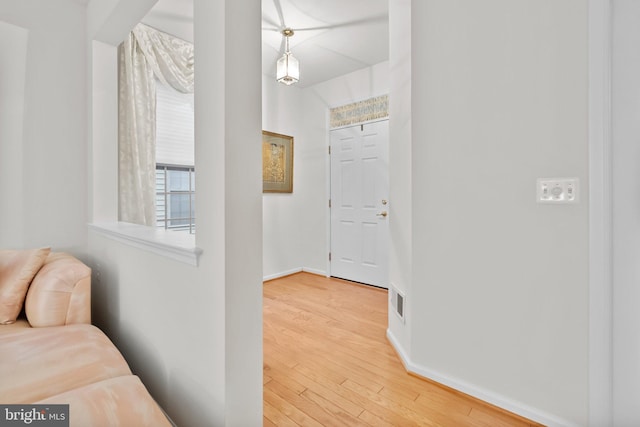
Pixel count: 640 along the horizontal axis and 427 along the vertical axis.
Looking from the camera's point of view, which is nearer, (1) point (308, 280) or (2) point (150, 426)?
(2) point (150, 426)

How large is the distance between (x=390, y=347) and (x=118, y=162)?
8.26 ft

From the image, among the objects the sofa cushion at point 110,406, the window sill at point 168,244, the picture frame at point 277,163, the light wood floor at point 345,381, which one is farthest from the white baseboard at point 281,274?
the sofa cushion at point 110,406

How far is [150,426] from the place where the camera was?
0.87 metres

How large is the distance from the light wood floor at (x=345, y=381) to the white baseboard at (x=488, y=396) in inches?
1.2

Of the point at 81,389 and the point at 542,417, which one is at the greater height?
the point at 81,389

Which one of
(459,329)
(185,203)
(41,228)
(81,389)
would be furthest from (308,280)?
(81,389)

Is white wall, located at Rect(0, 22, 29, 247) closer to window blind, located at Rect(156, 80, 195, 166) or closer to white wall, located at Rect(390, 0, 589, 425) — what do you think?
window blind, located at Rect(156, 80, 195, 166)

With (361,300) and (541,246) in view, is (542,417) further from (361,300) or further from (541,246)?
(361,300)

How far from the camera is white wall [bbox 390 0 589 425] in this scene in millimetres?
1293

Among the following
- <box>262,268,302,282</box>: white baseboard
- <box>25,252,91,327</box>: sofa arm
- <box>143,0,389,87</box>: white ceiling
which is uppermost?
<box>143,0,389,87</box>: white ceiling

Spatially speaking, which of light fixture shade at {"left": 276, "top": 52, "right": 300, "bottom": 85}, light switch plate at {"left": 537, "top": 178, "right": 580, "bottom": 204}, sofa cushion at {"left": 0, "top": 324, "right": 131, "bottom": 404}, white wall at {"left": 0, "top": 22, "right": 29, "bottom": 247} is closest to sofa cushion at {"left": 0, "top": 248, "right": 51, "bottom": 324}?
sofa cushion at {"left": 0, "top": 324, "right": 131, "bottom": 404}

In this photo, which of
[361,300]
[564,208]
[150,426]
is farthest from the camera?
[361,300]

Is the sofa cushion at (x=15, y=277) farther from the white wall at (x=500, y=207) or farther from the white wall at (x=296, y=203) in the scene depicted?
the white wall at (x=296, y=203)

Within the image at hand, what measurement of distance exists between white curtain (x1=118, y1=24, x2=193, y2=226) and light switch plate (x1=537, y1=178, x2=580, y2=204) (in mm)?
2707
